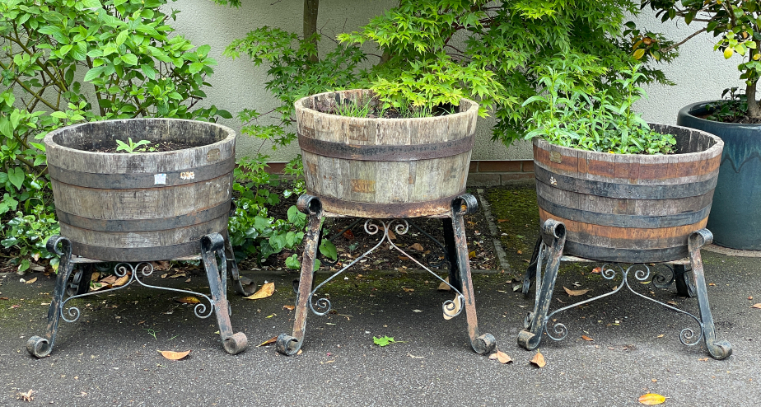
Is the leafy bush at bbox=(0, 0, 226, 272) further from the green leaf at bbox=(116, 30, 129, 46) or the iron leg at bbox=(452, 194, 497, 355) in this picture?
the iron leg at bbox=(452, 194, 497, 355)

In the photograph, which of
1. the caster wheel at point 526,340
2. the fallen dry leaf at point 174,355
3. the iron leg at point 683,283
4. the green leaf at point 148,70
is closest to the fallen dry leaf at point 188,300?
the fallen dry leaf at point 174,355

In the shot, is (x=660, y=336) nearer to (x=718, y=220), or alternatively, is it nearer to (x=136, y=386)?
(x=718, y=220)

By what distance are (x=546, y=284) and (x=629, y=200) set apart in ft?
1.76

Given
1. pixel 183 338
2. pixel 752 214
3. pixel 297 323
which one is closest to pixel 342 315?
pixel 297 323

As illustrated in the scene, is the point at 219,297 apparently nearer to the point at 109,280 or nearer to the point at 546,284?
the point at 109,280

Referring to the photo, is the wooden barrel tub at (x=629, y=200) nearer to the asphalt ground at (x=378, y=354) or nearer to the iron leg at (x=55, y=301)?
the asphalt ground at (x=378, y=354)

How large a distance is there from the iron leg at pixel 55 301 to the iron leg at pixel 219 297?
24.1 inches

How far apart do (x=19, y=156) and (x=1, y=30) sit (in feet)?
2.91

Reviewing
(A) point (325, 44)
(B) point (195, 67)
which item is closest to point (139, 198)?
(B) point (195, 67)

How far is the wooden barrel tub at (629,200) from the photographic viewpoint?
9.75 feet

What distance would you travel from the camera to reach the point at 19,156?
14.3 ft

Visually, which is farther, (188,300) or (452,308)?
(188,300)

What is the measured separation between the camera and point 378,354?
10.6 feet

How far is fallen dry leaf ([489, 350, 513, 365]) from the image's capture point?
3.15 metres
